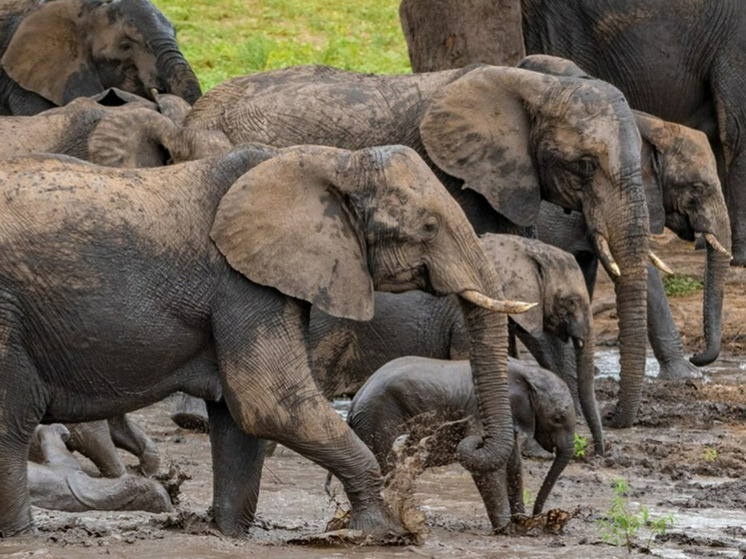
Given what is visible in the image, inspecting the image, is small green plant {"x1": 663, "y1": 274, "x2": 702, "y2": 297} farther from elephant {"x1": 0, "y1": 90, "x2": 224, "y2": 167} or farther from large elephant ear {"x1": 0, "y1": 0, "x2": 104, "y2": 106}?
elephant {"x1": 0, "y1": 90, "x2": 224, "y2": 167}

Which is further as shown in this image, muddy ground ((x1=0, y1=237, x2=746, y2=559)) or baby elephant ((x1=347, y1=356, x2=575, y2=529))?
baby elephant ((x1=347, y1=356, x2=575, y2=529))

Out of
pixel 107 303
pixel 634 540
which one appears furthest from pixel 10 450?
pixel 634 540

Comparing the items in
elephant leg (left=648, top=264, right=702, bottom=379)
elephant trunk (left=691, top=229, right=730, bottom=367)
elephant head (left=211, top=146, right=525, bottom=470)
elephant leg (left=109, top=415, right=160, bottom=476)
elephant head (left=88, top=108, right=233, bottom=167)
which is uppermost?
elephant head (left=211, top=146, right=525, bottom=470)

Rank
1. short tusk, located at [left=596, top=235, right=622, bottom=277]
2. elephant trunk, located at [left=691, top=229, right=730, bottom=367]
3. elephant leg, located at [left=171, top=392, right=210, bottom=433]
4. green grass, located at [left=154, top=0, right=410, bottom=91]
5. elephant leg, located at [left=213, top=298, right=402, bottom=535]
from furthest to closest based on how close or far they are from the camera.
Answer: green grass, located at [left=154, top=0, right=410, bottom=91]
elephant trunk, located at [left=691, top=229, right=730, bottom=367]
elephant leg, located at [left=171, top=392, right=210, bottom=433]
short tusk, located at [left=596, top=235, right=622, bottom=277]
elephant leg, located at [left=213, top=298, right=402, bottom=535]

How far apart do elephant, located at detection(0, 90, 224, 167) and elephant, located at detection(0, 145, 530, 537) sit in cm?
254

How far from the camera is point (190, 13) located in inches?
856

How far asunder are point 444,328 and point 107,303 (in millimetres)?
2941

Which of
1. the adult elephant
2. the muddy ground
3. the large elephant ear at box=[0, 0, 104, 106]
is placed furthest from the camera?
the large elephant ear at box=[0, 0, 104, 106]

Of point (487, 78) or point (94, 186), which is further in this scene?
point (487, 78)

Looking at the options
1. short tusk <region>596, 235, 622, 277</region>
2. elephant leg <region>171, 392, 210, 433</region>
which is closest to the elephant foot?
short tusk <region>596, 235, 622, 277</region>

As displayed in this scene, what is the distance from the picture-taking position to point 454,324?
9.27m

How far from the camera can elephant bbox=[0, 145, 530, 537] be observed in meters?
6.56

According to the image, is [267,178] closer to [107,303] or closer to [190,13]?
[107,303]

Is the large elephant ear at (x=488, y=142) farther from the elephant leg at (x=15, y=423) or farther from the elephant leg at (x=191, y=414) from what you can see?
the elephant leg at (x=15, y=423)
